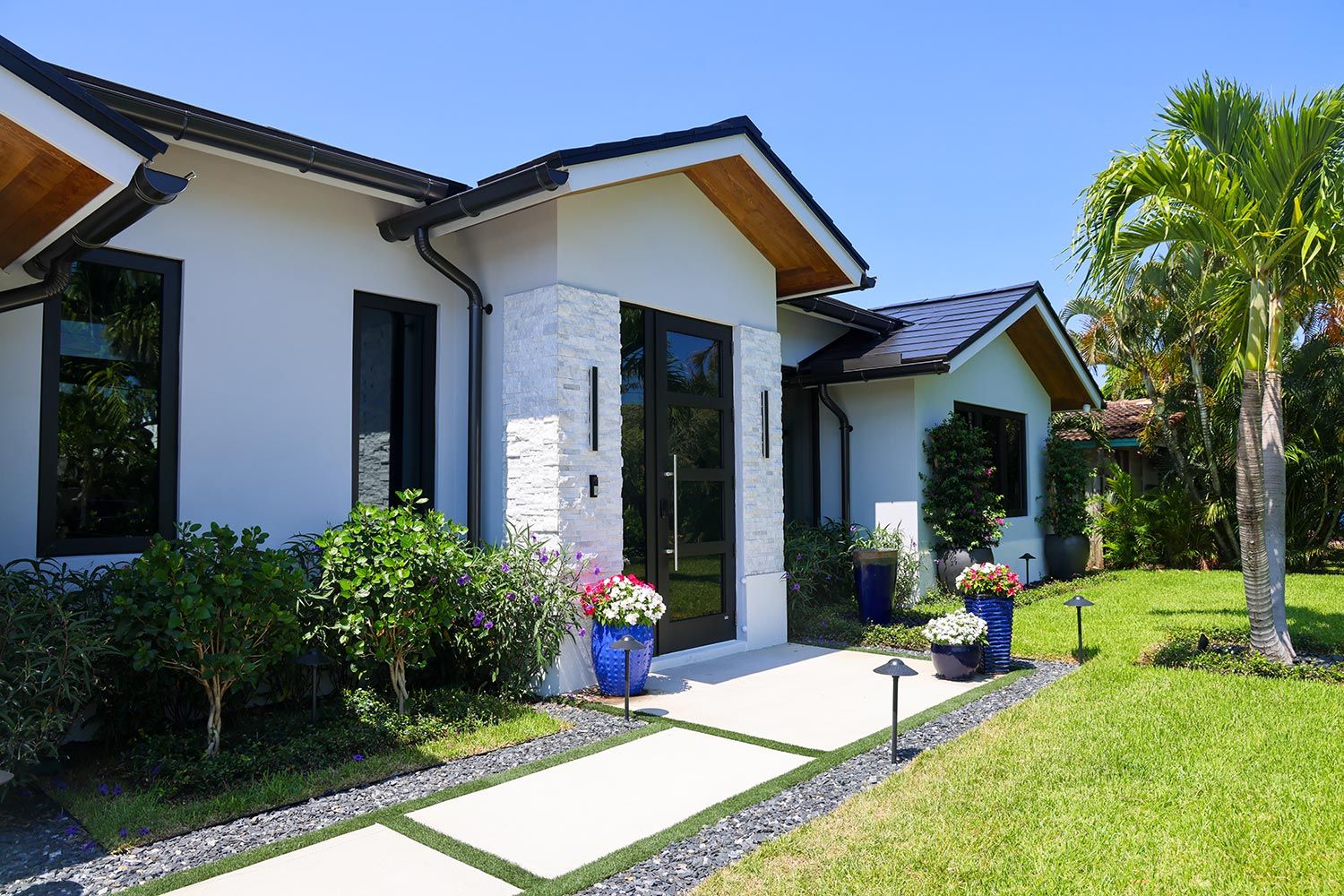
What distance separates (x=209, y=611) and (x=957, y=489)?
9.65 m

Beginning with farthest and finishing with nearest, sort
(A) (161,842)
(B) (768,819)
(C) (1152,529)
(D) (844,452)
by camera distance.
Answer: (C) (1152,529) → (D) (844,452) → (B) (768,819) → (A) (161,842)

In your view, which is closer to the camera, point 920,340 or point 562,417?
point 562,417

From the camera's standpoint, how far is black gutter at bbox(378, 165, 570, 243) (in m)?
6.46

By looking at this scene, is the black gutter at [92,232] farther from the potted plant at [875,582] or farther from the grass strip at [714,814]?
the potted plant at [875,582]

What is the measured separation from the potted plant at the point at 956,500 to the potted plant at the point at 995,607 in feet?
11.9

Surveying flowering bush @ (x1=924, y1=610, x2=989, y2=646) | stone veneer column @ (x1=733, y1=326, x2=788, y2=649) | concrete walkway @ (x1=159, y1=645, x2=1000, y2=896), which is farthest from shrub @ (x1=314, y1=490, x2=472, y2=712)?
flowering bush @ (x1=924, y1=610, x2=989, y2=646)

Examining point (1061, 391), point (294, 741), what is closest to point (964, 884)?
point (294, 741)

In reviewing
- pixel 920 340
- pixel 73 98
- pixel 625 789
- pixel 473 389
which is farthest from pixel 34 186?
pixel 920 340

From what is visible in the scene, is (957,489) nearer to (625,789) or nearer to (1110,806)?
(1110,806)

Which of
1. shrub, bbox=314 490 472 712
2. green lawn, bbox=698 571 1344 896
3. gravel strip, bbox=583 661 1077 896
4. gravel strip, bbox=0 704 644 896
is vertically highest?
shrub, bbox=314 490 472 712

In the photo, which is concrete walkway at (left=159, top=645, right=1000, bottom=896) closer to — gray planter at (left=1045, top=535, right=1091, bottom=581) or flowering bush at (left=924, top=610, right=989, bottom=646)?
flowering bush at (left=924, top=610, right=989, bottom=646)

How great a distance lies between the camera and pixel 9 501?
18.1 feet

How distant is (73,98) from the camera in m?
4.21

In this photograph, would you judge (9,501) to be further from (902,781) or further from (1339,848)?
(1339,848)
